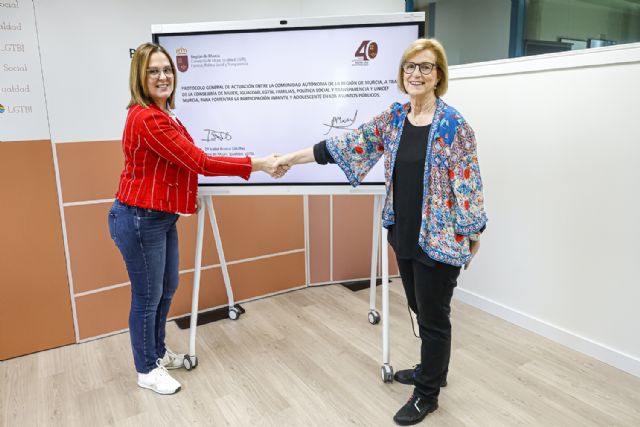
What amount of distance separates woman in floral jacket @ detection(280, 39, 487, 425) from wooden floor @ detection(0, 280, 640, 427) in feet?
1.04

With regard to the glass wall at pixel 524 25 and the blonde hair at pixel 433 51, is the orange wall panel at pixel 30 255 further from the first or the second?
the glass wall at pixel 524 25

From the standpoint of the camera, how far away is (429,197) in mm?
1758

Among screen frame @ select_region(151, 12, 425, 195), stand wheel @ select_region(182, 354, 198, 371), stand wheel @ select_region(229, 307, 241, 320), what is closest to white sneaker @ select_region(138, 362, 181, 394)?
stand wheel @ select_region(182, 354, 198, 371)

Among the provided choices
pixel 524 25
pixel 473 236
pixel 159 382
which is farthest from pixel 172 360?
pixel 524 25

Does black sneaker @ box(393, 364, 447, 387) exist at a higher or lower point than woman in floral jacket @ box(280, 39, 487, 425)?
lower

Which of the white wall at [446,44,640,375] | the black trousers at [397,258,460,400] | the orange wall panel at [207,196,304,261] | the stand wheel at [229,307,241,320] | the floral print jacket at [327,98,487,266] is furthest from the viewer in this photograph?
the orange wall panel at [207,196,304,261]

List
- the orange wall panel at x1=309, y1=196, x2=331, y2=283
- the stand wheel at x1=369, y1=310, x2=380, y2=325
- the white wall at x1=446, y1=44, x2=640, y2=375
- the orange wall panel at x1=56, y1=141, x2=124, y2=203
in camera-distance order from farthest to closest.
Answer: the orange wall panel at x1=309, y1=196, x2=331, y2=283
the stand wheel at x1=369, y1=310, x2=380, y2=325
the orange wall panel at x1=56, y1=141, x2=124, y2=203
the white wall at x1=446, y1=44, x2=640, y2=375

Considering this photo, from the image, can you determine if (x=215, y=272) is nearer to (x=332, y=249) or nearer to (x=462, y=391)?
(x=332, y=249)

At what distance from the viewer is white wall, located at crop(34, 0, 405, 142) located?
2455 mm

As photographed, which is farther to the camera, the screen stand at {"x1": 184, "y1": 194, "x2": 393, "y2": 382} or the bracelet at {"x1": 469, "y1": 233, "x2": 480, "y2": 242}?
the screen stand at {"x1": 184, "y1": 194, "x2": 393, "y2": 382}

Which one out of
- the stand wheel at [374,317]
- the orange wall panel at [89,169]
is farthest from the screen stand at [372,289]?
the orange wall panel at [89,169]

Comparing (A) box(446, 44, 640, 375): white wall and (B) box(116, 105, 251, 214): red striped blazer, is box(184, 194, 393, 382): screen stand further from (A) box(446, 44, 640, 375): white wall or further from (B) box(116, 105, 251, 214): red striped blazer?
(A) box(446, 44, 640, 375): white wall

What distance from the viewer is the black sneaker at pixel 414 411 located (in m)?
1.97
